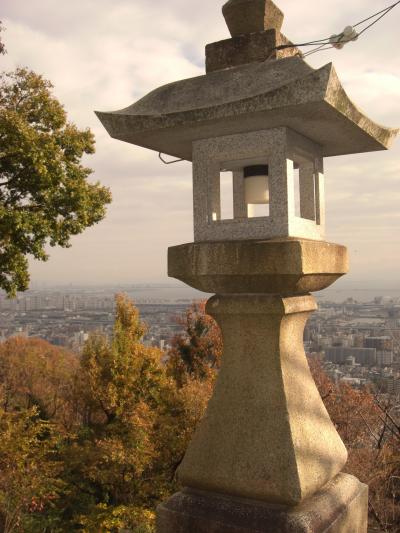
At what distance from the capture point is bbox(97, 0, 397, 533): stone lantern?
3229 mm

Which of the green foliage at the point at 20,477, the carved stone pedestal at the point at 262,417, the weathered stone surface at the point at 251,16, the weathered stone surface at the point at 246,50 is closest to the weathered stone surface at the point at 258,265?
the carved stone pedestal at the point at 262,417

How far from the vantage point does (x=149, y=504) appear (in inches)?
506

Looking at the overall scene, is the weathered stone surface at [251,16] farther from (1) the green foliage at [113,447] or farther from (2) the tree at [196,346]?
(2) the tree at [196,346]

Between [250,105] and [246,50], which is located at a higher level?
[246,50]

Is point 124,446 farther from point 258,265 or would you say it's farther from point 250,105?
point 250,105

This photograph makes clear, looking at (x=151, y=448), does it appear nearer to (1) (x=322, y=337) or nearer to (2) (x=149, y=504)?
(2) (x=149, y=504)

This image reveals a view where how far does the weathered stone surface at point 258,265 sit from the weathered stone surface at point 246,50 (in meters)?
1.44

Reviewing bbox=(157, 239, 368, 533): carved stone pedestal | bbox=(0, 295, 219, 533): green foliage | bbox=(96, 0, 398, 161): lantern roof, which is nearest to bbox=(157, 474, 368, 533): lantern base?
bbox=(157, 239, 368, 533): carved stone pedestal

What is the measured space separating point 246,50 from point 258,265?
1706mm

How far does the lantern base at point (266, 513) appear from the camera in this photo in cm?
313

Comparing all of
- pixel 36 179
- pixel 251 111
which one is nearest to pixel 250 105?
pixel 251 111

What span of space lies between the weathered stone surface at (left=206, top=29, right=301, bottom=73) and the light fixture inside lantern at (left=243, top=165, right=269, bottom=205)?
2.68 feet

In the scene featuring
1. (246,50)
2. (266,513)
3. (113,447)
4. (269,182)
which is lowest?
(113,447)

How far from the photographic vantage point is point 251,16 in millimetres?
3715
